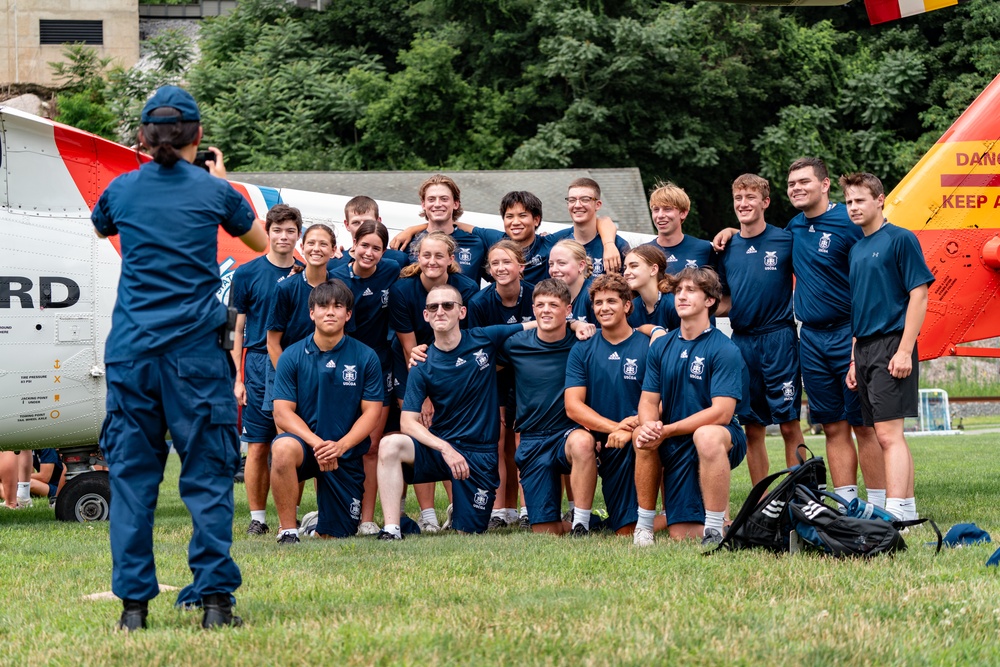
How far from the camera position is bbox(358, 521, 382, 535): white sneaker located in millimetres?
7797

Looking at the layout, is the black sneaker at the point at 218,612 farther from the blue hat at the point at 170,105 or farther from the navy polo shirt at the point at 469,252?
the navy polo shirt at the point at 469,252

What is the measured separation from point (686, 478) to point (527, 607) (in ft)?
8.19

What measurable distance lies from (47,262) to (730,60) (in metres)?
29.6

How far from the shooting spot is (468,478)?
7.55m

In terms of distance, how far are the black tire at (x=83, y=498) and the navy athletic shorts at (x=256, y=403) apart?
5.77ft

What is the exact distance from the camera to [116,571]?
4.48m

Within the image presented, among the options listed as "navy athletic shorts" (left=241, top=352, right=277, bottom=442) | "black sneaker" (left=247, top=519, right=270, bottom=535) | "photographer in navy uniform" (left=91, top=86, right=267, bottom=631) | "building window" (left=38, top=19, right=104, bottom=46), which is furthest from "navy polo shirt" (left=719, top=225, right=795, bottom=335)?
"building window" (left=38, top=19, right=104, bottom=46)

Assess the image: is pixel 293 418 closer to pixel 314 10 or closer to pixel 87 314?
pixel 87 314

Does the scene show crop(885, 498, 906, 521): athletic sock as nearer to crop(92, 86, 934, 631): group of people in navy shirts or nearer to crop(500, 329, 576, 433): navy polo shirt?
crop(92, 86, 934, 631): group of people in navy shirts

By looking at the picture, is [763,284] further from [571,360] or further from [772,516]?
[772,516]

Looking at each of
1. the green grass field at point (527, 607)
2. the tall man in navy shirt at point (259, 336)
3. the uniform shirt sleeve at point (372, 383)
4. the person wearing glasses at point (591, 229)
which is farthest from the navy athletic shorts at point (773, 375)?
the tall man in navy shirt at point (259, 336)

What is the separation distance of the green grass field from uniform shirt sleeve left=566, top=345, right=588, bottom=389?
1036 mm

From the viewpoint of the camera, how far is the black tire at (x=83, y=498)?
920cm

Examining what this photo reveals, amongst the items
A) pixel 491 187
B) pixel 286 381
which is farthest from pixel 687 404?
pixel 491 187
